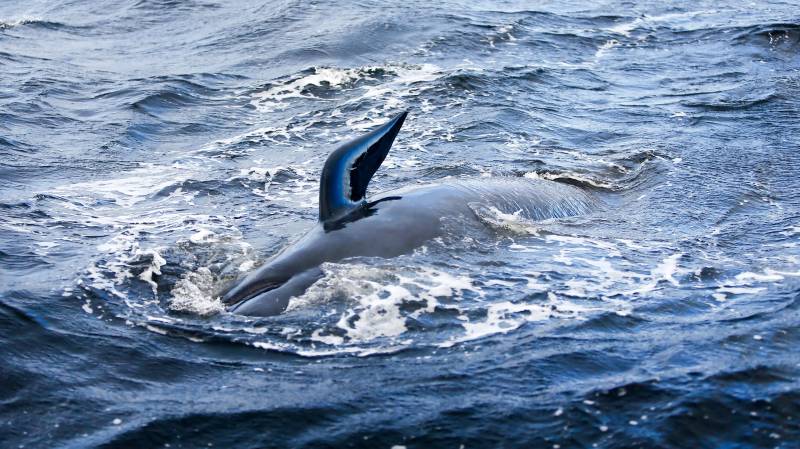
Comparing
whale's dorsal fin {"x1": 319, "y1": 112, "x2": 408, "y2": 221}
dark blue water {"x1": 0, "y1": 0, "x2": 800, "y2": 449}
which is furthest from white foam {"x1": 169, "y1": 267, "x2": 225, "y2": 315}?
whale's dorsal fin {"x1": 319, "y1": 112, "x2": 408, "y2": 221}

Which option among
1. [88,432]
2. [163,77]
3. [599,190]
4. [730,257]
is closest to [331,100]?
[163,77]

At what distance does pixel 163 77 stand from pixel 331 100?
3.68 m

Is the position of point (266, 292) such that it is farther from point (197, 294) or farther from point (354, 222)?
point (354, 222)

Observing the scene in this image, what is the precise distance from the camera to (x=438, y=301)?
799cm

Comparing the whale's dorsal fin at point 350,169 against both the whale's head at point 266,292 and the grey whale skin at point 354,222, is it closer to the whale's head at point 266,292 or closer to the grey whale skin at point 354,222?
the grey whale skin at point 354,222

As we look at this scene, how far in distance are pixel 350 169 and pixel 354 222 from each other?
1.43 ft

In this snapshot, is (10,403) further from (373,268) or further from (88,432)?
(373,268)

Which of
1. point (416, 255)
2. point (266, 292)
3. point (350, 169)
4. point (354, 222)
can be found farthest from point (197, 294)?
point (416, 255)

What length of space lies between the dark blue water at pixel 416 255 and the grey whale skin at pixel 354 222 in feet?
0.54

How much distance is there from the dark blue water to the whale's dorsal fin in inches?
26.5

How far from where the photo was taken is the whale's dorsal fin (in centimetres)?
845

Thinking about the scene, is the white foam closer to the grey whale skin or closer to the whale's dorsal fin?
the grey whale skin

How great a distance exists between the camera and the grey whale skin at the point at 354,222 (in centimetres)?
796

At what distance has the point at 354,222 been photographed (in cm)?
862
